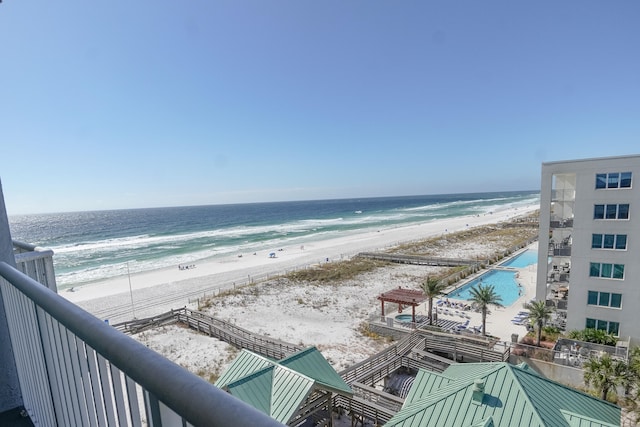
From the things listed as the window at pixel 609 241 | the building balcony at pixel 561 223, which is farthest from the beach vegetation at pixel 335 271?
the window at pixel 609 241

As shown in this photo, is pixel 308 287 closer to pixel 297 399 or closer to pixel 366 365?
pixel 366 365

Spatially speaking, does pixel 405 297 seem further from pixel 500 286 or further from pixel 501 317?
pixel 500 286

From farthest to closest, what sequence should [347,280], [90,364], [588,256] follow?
[347,280] < [588,256] < [90,364]

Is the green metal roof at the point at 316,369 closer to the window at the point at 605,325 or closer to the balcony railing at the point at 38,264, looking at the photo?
the balcony railing at the point at 38,264

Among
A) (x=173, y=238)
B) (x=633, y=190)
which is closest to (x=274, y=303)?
(x=633, y=190)

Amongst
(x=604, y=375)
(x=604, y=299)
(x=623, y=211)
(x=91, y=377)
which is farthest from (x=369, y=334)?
(x=91, y=377)

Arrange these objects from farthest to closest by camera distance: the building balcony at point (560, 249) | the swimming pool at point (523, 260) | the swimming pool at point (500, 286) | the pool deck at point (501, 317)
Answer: the swimming pool at point (523, 260) < the swimming pool at point (500, 286) < the pool deck at point (501, 317) < the building balcony at point (560, 249)
